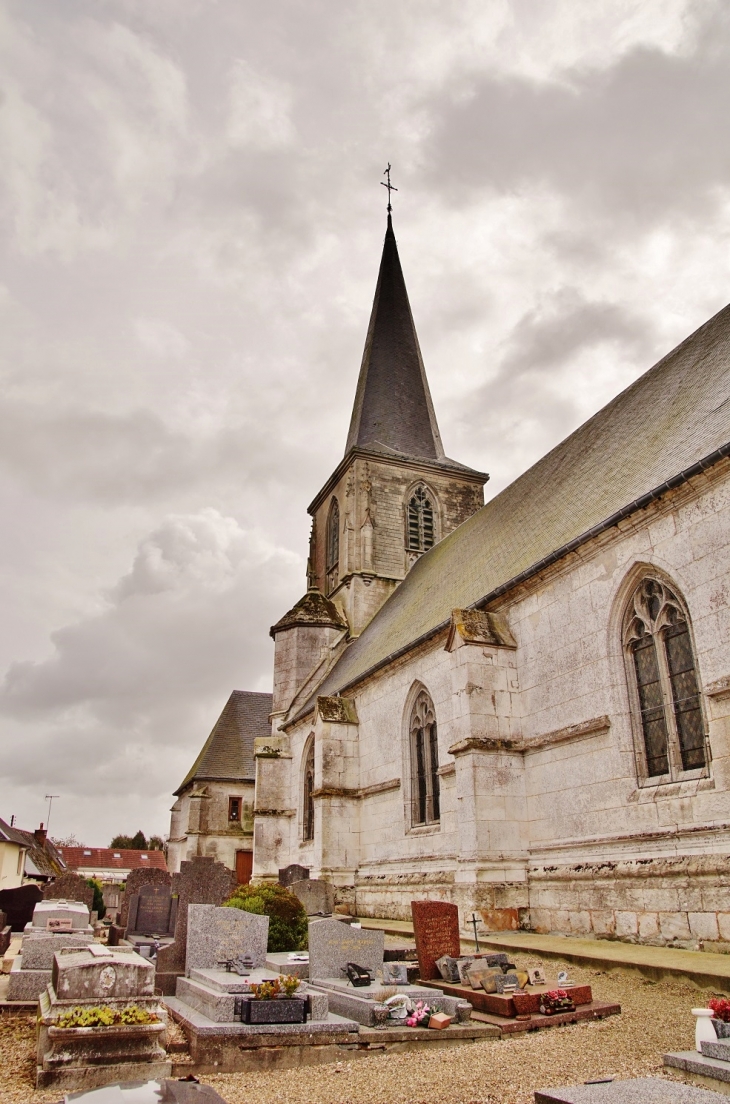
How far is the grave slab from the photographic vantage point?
389 centimetres

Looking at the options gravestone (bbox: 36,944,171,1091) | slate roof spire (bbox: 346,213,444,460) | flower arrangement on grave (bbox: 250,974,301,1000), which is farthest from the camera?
slate roof spire (bbox: 346,213,444,460)

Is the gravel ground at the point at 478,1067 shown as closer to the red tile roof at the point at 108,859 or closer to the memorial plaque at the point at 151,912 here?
the memorial plaque at the point at 151,912

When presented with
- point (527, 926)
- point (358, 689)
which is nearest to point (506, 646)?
point (527, 926)

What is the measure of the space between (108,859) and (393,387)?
137ft

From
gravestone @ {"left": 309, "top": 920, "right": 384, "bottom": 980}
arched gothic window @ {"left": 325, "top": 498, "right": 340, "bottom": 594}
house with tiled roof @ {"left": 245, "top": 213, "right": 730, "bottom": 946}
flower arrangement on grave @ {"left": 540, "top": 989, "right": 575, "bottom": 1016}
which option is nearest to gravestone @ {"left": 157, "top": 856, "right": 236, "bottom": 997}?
gravestone @ {"left": 309, "top": 920, "right": 384, "bottom": 980}

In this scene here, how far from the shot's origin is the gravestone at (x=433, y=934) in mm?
8898

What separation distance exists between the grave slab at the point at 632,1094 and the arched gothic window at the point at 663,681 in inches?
243

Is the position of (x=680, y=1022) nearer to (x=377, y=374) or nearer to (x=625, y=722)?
(x=625, y=722)

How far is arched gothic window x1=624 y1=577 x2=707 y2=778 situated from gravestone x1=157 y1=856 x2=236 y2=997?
6.39m

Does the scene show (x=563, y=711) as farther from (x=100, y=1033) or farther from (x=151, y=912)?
(x=151, y=912)

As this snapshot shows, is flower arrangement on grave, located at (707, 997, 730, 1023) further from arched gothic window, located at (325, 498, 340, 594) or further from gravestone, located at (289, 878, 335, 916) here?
arched gothic window, located at (325, 498, 340, 594)

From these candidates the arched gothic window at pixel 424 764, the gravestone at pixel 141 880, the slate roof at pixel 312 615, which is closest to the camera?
the gravestone at pixel 141 880

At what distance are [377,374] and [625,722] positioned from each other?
76.7 ft

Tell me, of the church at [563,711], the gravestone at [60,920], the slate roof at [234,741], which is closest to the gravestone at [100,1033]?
the gravestone at [60,920]
